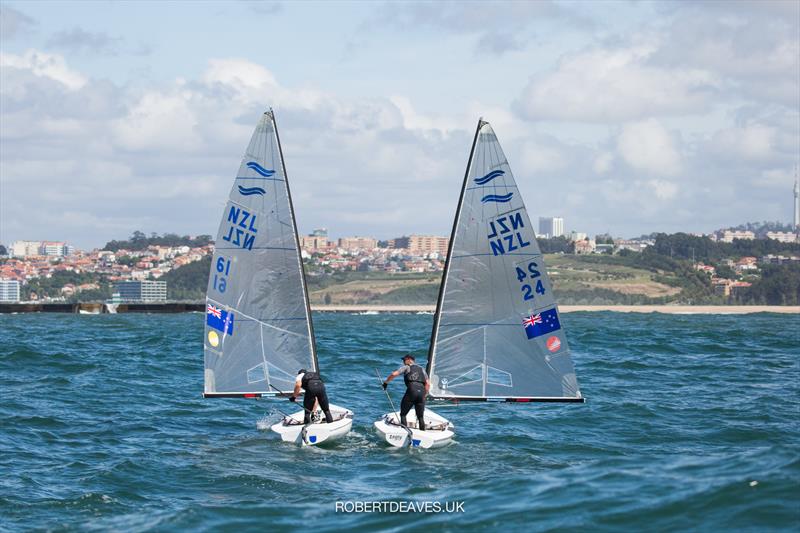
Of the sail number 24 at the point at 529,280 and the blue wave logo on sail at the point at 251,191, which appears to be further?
the blue wave logo on sail at the point at 251,191

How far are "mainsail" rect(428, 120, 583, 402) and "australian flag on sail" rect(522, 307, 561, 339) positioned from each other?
0.08ft

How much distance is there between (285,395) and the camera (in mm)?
26391

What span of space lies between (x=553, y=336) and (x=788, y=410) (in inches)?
405

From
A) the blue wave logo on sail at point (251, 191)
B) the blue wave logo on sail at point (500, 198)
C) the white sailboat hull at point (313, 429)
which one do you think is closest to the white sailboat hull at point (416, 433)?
the white sailboat hull at point (313, 429)

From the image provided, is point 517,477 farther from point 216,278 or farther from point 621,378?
point 621,378

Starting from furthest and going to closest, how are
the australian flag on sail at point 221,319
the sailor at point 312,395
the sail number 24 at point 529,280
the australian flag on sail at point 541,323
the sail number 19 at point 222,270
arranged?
the australian flag on sail at point 221,319 → the sail number 19 at point 222,270 → the australian flag on sail at point 541,323 → the sail number 24 at point 529,280 → the sailor at point 312,395

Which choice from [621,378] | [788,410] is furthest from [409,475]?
[621,378]

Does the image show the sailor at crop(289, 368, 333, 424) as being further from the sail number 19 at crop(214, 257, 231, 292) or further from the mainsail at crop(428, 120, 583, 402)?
the sail number 19 at crop(214, 257, 231, 292)

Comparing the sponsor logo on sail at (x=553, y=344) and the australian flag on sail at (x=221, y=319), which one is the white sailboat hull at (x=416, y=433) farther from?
the australian flag on sail at (x=221, y=319)

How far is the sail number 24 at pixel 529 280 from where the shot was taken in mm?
24969

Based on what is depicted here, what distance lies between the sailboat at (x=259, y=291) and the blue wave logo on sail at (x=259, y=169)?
24 millimetres

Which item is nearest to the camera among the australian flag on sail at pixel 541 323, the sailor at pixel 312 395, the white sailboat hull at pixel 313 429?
the white sailboat hull at pixel 313 429

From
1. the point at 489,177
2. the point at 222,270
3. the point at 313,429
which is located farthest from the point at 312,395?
the point at 489,177

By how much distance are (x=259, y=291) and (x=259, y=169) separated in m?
2.98
